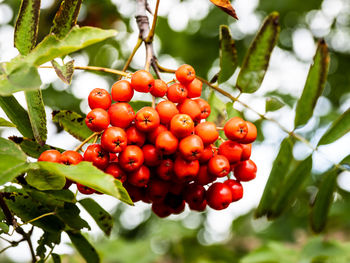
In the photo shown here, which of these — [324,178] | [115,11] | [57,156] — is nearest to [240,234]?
[115,11]

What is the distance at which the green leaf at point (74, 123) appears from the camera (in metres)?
1.74

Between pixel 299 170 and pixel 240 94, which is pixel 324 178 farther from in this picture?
pixel 240 94

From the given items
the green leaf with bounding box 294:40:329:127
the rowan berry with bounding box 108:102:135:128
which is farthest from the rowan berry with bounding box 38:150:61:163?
the green leaf with bounding box 294:40:329:127

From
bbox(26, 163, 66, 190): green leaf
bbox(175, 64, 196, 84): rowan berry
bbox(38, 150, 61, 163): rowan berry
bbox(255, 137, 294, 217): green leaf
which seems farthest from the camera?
bbox(255, 137, 294, 217): green leaf

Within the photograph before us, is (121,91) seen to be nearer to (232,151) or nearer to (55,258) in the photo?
(232,151)

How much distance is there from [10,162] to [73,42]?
0.41m

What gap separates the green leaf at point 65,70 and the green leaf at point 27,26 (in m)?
0.13

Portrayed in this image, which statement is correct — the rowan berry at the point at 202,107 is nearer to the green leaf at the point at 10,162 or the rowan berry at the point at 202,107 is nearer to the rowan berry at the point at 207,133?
the rowan berry at the point at 207,133

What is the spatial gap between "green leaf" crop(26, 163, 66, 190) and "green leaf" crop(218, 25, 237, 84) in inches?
35.8

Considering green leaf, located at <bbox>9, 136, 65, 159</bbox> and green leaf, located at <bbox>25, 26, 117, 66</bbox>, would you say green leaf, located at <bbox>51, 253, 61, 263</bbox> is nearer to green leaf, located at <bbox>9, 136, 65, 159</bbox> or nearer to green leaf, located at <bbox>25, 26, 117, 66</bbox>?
green leaf, located at <bbox>9, 136, 65, 159</bbox>

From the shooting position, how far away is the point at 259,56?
→ 5.57 ft

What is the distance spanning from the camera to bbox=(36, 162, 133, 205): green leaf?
41.1 inches

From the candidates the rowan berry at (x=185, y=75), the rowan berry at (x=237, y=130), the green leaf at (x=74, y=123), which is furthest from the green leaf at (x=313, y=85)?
the green leaf at (x=74, y=123)

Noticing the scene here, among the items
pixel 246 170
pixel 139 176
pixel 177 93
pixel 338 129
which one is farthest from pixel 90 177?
pixel 338 129
